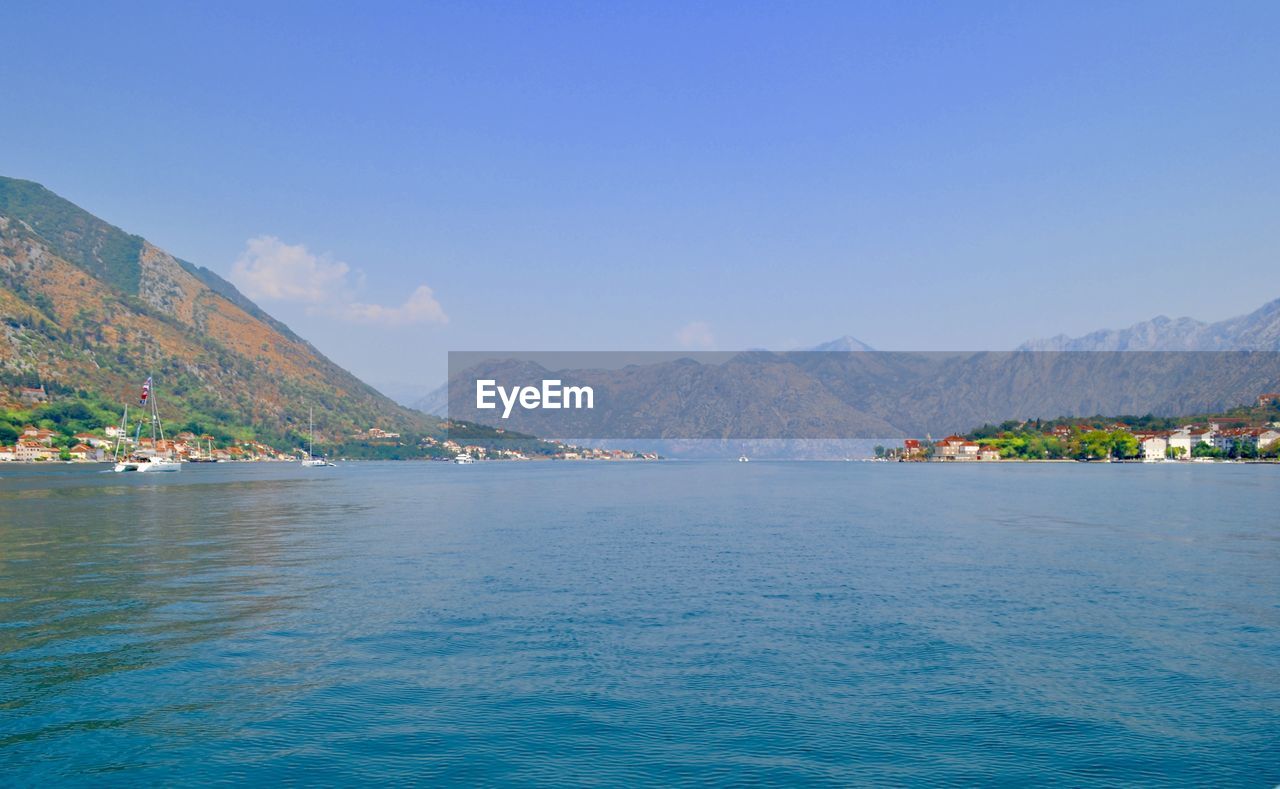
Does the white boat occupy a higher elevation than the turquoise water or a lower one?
higher

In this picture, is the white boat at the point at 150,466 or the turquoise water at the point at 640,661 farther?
the white boat at the point at 150,466

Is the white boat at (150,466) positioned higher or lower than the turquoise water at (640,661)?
higher

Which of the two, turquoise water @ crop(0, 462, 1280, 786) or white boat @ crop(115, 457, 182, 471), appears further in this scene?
white boat @ crop(115, 457, 182, 471)

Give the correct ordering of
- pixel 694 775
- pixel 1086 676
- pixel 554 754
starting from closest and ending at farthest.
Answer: pixel 694 775 → pixel 554 754 → pixel 1086 676

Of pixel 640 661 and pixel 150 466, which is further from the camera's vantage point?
pixel 150 466

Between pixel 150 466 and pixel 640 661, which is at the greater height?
pixel 150 466

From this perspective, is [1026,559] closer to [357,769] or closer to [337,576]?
[337,576]

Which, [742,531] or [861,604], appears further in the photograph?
[742,531]

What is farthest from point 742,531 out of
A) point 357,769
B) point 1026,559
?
point 357,769
